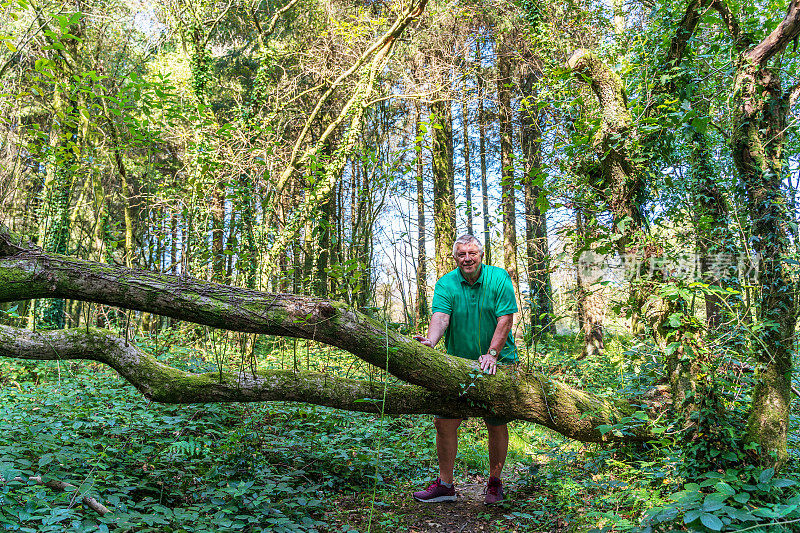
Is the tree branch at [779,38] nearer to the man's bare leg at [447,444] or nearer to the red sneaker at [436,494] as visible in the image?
the man's bare leg at [447,444]

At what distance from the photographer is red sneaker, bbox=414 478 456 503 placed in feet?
11.9

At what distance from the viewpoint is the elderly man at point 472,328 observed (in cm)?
359

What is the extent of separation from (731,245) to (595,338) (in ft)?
23.1

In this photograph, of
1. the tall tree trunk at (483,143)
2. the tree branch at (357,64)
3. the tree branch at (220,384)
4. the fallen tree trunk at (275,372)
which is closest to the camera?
the fallen tree trunk at (275,372)

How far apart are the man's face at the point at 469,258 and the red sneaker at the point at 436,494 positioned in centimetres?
171

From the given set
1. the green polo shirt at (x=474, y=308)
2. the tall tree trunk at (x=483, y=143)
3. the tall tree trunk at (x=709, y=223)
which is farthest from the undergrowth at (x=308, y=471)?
the tall tree trunk at (x=483, y=143)

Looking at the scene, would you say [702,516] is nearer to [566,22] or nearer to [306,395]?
[306,395]

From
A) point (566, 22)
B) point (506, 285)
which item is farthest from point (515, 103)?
point (506, 285)

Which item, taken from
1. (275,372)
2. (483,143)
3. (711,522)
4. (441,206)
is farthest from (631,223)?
(483,143)

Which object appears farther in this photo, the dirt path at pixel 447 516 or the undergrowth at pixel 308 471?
the dirt path at pixel 447 516

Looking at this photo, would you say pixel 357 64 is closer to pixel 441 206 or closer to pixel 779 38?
pixel 441 206

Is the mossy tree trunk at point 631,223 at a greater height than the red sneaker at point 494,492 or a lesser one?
greater

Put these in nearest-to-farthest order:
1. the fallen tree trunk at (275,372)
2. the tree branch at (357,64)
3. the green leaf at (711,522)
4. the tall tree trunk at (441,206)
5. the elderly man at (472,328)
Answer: the green leaf at (711,522), the fallen tree trunk at (275,372), the elderly man at (472,328), the tall tree trunk at (441,206), the tree branch at (357,64)

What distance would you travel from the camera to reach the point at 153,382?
3365 millimetres
